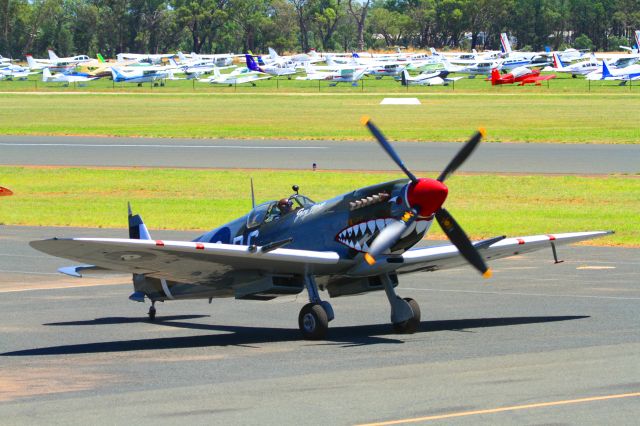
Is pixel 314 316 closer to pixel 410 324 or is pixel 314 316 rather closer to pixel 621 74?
pixel 410 324

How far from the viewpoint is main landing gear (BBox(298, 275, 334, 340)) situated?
1814 cm

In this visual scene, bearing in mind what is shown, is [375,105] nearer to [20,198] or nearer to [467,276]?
[20,198]

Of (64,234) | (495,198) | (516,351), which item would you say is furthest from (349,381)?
(495,198)

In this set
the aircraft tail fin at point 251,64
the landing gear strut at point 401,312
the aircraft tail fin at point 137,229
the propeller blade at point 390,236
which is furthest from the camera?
the aircraft tail fin at point 251,64

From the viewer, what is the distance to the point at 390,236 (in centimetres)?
1703

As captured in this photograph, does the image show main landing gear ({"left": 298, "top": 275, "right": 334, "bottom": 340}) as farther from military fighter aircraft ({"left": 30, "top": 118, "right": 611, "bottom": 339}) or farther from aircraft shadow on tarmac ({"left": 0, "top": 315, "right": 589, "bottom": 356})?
aircraft shadow on tarmac ({"left": 0, "top": 315, "right": 589, "bottom": 356})

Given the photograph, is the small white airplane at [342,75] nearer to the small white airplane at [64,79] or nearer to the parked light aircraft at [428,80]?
the parked light aircraft at [428,80]

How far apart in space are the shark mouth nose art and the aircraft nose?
14.4 inches

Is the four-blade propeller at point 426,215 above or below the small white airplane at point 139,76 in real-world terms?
above

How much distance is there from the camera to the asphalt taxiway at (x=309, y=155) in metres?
52.2

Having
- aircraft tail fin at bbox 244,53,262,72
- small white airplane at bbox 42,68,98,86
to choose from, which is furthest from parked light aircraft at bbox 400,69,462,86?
small white airplane at bbox 42,68,98,86

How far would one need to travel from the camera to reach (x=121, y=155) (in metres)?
58.7

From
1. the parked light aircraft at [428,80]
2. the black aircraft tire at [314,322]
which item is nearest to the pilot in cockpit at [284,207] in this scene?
the black aircraft tire at [314,322]

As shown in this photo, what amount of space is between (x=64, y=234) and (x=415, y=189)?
1978cm
